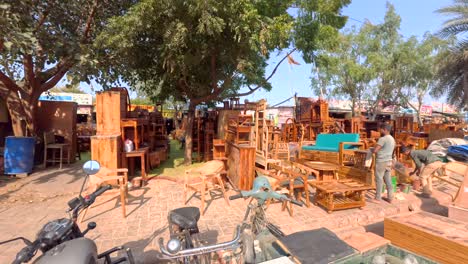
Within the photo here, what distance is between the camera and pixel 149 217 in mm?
4570

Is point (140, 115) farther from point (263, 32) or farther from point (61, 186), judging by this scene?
point (263, 32)

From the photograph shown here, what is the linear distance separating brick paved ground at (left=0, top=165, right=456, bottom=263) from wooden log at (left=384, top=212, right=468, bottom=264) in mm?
1647

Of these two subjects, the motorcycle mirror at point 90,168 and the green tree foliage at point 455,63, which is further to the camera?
the green tree foliage at point 455,63

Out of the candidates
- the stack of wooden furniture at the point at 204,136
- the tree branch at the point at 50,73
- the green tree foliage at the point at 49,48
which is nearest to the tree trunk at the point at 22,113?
the green tree foliage at the point at 49,48

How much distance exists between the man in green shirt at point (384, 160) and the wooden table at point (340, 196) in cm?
55

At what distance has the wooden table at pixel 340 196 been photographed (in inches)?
190

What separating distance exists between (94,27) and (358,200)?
30.2 ft

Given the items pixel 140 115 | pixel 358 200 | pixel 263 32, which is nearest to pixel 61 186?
pixel 140 115

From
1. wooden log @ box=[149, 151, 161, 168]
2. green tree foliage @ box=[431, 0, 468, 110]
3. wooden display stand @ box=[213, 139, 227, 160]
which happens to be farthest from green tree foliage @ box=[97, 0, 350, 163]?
green tree foliage @ box=[431, 0, 468, 110]

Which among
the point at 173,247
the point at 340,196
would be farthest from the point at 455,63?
the point at 173,247

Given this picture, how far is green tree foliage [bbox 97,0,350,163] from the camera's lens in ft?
20.2

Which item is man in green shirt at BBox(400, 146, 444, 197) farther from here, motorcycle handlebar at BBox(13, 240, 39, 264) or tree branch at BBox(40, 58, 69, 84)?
tree branch at BBox(40, 58, 69, 84)

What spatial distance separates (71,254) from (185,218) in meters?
1.00

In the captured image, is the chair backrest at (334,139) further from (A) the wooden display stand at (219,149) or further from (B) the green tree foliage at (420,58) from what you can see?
(B) the green tree foliage at (420,58)
